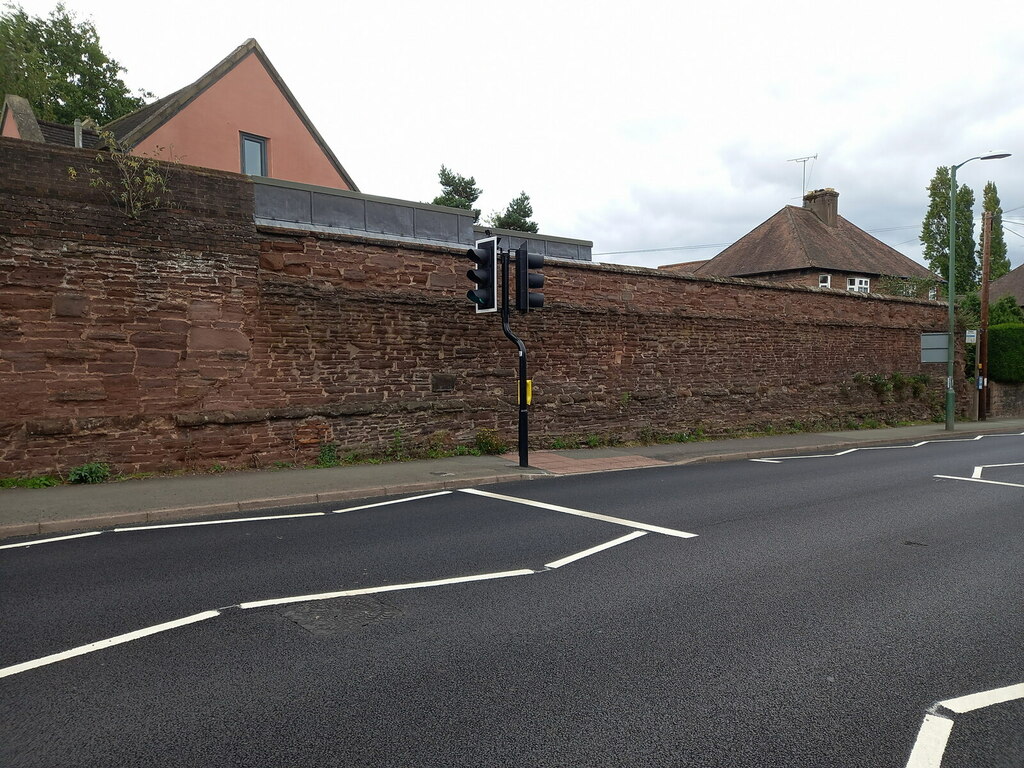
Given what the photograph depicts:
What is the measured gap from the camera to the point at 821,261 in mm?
39062

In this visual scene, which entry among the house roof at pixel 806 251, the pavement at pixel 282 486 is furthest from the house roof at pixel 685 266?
the pavement at pixel 282 486

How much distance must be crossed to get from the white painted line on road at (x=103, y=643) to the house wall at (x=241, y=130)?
19.0 m

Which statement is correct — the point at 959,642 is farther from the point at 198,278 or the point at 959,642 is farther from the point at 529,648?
the point at 198,278

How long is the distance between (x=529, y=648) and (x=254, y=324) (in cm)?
869

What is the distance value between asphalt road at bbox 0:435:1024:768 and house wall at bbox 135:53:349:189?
17397 millimetres

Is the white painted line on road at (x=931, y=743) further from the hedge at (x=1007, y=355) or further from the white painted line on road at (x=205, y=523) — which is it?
the hedge at (x=1007, y=355)

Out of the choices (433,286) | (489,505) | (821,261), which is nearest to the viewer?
(489,505)

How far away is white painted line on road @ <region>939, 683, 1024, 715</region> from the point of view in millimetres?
3589

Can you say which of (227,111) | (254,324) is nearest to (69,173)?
(254,324)

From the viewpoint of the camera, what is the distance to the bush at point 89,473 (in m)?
9.97

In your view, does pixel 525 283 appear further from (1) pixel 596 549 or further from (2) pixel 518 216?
(2) pixel 518 216

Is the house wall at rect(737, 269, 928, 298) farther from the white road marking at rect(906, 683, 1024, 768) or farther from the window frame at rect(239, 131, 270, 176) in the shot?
the white road marking at rect(906, 683, 1024, 768)

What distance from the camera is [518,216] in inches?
1987

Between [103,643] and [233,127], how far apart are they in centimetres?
2169
